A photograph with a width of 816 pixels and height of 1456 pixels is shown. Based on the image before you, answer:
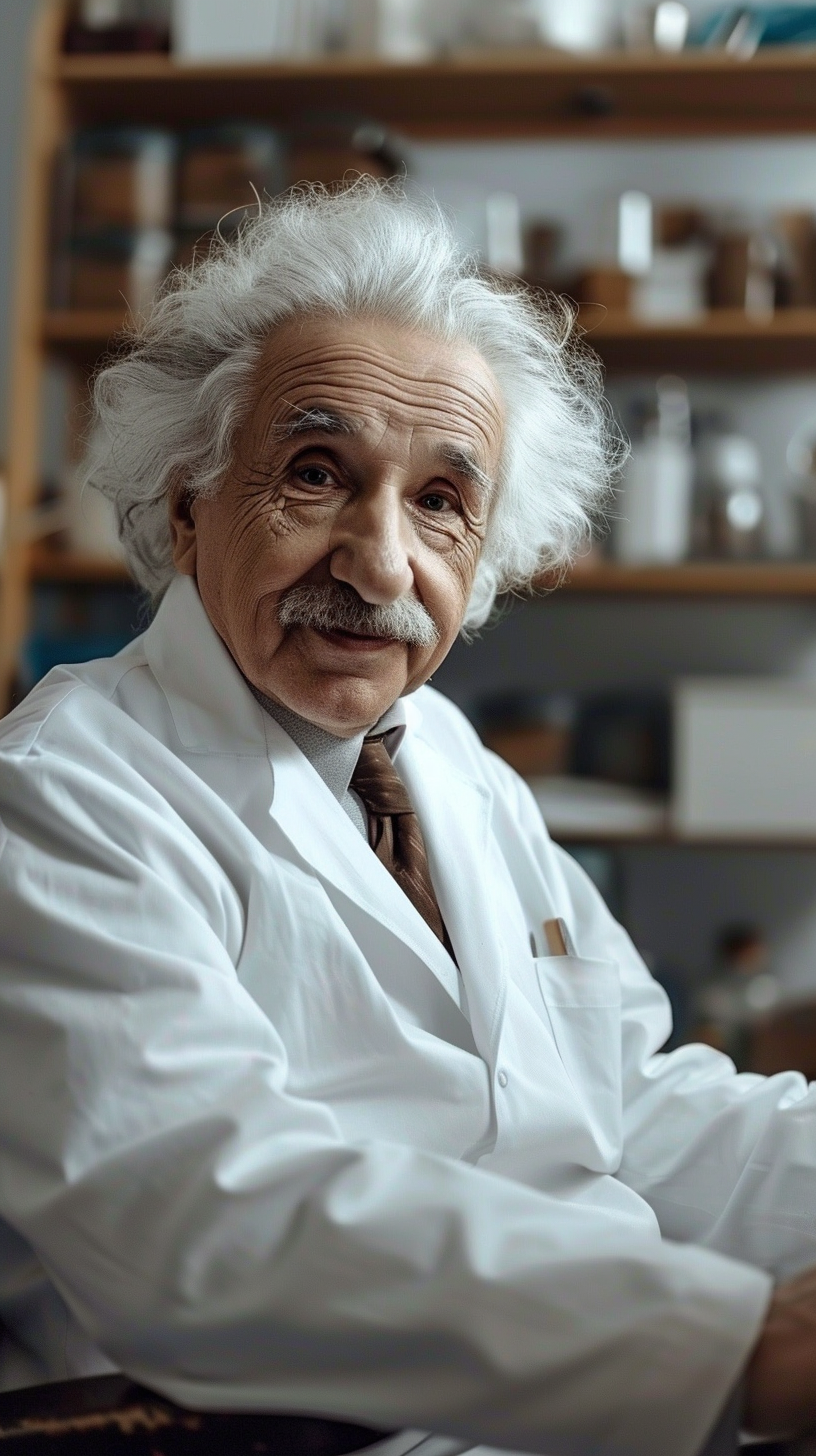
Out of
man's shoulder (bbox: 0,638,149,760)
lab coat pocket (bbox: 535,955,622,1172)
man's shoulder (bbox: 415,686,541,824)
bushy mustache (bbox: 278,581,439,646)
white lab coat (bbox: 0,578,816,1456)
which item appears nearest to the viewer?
white lab coat (bbox: 0,578,816,1456)

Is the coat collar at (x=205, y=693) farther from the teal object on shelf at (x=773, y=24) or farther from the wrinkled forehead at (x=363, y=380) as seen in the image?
the teal object on shelf at (x=773, y=24)

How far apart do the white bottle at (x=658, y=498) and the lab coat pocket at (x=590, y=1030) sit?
1.48 metres

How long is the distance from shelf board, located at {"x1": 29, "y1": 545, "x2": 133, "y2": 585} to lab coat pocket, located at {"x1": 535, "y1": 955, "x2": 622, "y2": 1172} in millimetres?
1620

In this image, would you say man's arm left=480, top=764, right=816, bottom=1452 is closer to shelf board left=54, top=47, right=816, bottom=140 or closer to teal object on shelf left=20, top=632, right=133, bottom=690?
teal object on shelf left=20, top=632, right=133, bottom=690

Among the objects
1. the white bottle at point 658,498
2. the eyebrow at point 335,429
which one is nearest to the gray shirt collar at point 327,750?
the eyebrow at point 335,429

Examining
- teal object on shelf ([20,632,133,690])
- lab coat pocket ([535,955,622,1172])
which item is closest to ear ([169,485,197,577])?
lab coat pocket ([535,955,622,1172])

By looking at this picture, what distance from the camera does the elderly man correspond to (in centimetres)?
72

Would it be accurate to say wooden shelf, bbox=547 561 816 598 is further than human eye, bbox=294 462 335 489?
Yes

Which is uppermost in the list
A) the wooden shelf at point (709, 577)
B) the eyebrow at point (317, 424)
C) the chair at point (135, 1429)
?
the wooden shelf at point (709, 577)

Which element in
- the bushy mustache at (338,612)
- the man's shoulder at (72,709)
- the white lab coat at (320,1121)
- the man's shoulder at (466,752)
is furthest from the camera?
the man's shoulder at (466,752)

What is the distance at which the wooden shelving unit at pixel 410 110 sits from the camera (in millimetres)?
2572

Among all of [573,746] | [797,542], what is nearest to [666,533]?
[797,542]

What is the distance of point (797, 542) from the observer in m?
2.69

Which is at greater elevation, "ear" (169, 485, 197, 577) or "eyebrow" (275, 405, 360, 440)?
"eyebrow" (275, 405, 360, 440)
